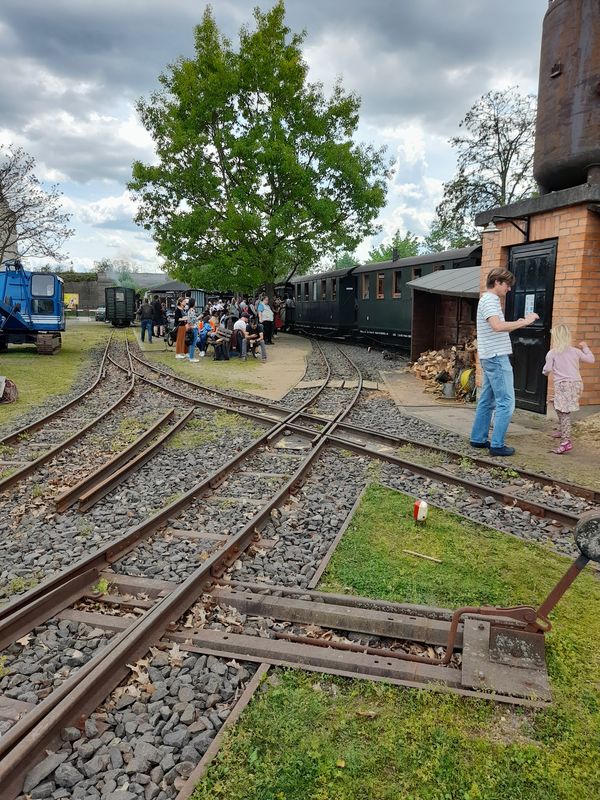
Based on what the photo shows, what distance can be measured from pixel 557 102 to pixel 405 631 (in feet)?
27.5

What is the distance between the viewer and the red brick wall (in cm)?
764

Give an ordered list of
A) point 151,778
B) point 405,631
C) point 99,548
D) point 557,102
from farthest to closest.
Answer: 1. point 557,102
2. point 99,548
3. point 405,631
4. point 151,778

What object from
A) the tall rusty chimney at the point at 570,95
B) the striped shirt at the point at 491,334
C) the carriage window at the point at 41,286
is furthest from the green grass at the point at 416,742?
the carriage window at the point at 41,286

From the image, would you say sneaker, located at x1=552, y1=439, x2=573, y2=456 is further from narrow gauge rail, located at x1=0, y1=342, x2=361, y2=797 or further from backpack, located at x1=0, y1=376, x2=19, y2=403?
backpack, located at x1=0, y1=376, x2=19, y2=403

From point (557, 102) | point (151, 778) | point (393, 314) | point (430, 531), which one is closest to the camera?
point (151, 778)

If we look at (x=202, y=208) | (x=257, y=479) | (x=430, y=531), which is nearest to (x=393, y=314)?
(x=202, y=208)

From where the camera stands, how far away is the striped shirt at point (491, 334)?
650cm

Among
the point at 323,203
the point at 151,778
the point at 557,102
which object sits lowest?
the point at 151,778

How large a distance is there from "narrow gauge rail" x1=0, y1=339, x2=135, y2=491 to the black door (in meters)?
6.75

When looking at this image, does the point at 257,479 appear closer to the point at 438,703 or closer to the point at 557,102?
the point at 438,703

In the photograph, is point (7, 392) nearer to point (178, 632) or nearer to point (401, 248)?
point (178, 632)

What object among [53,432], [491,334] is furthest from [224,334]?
[491,334]

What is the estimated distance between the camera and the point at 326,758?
2.29 meters

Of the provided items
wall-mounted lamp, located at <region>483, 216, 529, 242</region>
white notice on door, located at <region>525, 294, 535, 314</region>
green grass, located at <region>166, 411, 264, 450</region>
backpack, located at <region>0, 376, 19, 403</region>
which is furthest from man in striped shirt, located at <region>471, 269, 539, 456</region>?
backpack, located at <region>0, 376, 19, 403</region>
